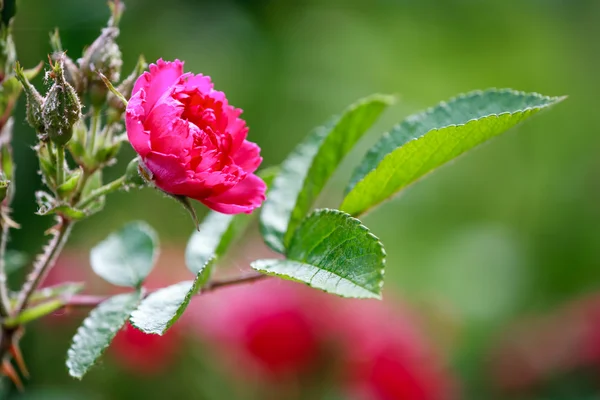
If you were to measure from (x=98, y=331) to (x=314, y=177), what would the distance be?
0.23 m

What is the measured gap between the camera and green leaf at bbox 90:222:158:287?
712 mm

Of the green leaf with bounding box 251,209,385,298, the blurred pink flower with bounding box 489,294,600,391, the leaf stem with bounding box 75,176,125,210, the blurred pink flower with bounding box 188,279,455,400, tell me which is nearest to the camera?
the green leaf with bounding box 251,209,385,298

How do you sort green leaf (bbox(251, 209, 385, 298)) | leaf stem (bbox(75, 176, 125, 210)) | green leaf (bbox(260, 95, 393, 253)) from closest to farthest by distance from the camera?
1. green leaf (bbox(251, 209, 385, 298))
2. leaf stem (bbox(75, 176, 125, 210))
3. green leaf (bbox(260, 95, 393, 253))

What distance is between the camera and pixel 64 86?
0.50m

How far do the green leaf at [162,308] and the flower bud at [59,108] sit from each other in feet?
0.45

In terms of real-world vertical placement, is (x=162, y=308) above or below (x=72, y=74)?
below

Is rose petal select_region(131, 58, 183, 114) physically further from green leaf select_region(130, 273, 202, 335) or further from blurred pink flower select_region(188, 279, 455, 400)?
blurred pink flower select_region(188, 279, 455, 400)

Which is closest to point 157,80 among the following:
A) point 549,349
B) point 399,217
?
point 549,349

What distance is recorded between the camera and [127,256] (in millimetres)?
747

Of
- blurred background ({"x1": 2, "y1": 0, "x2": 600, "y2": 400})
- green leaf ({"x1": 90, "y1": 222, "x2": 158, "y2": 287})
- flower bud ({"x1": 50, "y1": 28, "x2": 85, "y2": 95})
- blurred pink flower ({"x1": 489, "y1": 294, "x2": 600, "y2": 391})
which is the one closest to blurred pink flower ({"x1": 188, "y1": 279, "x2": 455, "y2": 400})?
blurred background ({"x1": 2, "y1": 0, "x2": 600, "y2": 400})

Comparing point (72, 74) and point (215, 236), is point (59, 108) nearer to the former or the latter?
point (72, 74)

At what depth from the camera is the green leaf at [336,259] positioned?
0.44 metres

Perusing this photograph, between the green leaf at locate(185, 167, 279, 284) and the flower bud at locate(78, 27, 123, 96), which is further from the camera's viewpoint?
the green leaf at locate(185, 167, 279, 284)

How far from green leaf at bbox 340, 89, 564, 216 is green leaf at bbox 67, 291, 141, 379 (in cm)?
20
